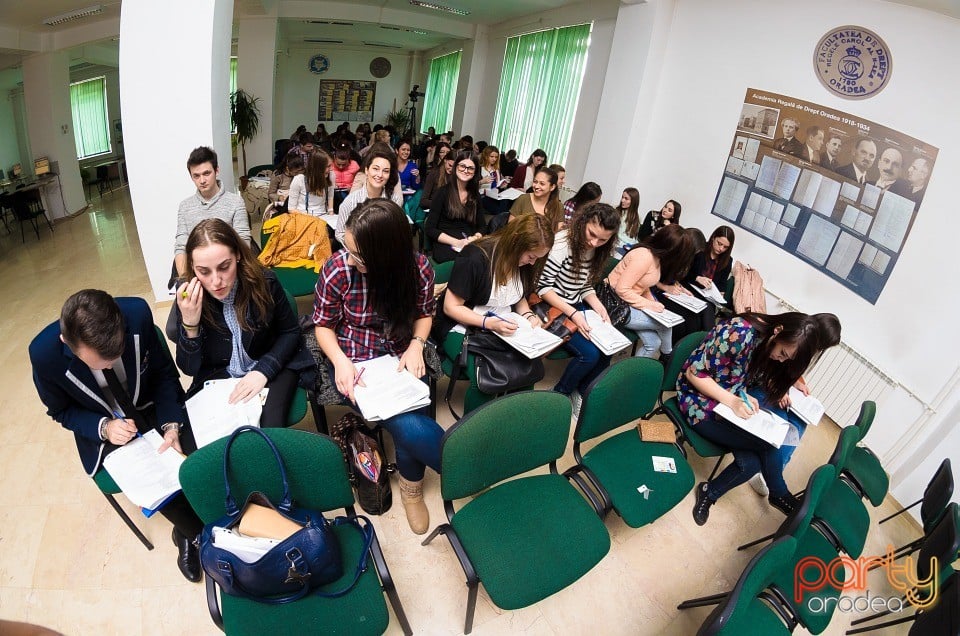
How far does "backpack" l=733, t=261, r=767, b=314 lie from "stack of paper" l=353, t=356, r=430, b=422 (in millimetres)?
3094

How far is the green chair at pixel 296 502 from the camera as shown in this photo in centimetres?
134

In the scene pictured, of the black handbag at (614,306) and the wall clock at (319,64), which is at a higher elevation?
the wall clock at (319,64)

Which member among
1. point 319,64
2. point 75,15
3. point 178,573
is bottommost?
point 178,573

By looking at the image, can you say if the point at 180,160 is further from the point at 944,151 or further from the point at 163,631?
the point at 944,151

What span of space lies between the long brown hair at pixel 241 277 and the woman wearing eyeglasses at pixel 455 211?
200 centimetres

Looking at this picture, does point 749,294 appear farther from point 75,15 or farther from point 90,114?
point 90,114

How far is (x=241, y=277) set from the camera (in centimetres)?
190

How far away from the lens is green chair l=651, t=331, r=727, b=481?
2.36m

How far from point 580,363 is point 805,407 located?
126 cm

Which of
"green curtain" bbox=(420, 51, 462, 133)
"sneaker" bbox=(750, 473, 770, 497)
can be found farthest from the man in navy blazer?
"green curtain" bbox=(420, 51, 462, 133)

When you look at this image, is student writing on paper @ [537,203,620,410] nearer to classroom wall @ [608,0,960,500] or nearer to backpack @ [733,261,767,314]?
backpack @ [733,261,767,314]

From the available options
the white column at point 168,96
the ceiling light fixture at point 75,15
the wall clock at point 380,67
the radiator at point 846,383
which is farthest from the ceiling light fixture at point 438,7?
the radiator at point 846,383

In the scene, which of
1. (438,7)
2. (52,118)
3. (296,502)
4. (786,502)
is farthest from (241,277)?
(438,7)

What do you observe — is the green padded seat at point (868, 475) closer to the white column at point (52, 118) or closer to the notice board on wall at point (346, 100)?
the white column at point (52, 118)
